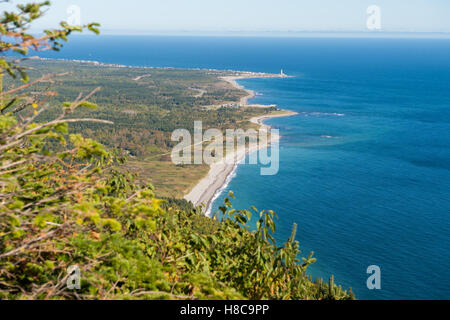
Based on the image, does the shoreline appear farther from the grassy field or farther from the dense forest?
the dense forest

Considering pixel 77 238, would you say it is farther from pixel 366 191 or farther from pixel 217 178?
pixel 217 178

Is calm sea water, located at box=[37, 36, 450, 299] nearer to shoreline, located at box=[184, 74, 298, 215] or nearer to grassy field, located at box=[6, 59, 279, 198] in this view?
shoreline, located at box=[184, 74, 298, 215]

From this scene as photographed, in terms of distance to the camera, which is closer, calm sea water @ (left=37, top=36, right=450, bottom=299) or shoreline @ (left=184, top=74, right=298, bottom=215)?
calm sea water @ (left=37, top=36, right=450, bottom=299)

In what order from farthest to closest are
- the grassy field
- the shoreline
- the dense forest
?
the grassy field < the shoreline < the dense forest

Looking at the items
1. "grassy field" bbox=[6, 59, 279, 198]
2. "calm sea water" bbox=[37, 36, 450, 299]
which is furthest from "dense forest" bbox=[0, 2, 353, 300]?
"grassy field" bbox=[6, 59, 279, 198]

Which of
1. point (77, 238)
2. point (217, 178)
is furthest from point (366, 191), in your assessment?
point (77, 238)

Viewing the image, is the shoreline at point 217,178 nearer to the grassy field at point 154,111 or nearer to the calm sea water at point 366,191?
the grassy field at point 154,111

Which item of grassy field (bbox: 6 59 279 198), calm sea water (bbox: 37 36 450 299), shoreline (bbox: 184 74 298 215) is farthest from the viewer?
grassy field (bbox: 6 59 279 198)

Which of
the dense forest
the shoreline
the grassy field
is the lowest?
the shoreline

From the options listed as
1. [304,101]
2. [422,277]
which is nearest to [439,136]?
[304,101]

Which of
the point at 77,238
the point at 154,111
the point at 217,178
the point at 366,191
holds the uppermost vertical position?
the point at 77,238

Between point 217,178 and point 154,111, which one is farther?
point 154,111

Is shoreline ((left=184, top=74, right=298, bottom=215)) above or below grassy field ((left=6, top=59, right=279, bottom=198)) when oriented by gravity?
below
